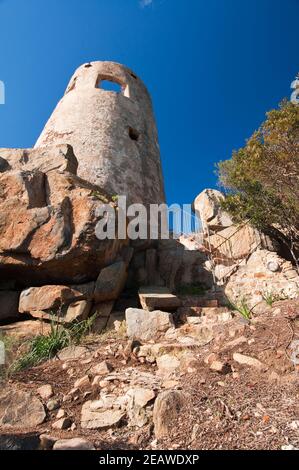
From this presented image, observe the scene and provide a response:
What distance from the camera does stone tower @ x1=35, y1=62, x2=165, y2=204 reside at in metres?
8.04

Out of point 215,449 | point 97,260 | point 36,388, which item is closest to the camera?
point 215,449

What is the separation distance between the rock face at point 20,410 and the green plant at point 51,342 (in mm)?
605

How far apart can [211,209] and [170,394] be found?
6.74 meters

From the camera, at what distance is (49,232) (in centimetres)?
471

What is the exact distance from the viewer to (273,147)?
21.3 feet

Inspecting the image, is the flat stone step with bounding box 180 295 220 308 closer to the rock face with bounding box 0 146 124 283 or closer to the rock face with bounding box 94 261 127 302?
the rock face with bounding box 94 261 127 302

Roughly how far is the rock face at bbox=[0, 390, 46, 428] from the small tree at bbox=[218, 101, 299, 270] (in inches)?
213

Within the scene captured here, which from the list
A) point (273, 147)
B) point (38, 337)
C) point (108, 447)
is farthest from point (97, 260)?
point (273, 147)

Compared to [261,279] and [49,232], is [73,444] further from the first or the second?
[261,279]

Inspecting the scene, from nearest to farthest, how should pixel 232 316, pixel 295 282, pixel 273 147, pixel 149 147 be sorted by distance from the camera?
1. pixel 232 316
2. pixel 295 282
3. pixel 273 147
4. pixel 149 147

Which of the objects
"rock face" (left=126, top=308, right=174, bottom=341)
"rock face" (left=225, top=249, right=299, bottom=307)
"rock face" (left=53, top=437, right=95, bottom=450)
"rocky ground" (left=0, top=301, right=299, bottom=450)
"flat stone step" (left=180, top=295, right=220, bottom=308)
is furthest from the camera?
"rock face" (left=225, top=249, right=299, bottom=307)

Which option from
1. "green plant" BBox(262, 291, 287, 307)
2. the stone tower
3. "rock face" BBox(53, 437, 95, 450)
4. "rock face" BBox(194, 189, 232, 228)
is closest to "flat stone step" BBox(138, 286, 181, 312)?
"green plant" BBox(262, 291, 287, 307)

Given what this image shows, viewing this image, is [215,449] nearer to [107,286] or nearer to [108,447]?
[108,447]

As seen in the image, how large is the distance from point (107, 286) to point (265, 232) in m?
4.64
